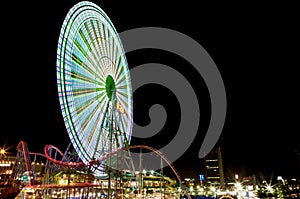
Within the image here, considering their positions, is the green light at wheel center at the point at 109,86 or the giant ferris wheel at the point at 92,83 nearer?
the giant ferris wheel at the point at 92,83

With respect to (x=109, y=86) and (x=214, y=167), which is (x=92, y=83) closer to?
(x=109, y=86)

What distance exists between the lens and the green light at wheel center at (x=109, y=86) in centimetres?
2076

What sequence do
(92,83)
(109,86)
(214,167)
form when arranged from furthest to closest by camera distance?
(214,167) < (109,86) < (92,83)

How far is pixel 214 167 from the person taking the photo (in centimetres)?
8981

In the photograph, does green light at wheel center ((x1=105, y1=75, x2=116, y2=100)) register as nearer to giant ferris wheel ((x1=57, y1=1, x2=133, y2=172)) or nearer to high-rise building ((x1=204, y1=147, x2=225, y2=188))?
giant ferris wheel ((x1=57, y1=1, x2=133, y2=172))

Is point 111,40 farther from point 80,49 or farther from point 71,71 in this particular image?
point 71,71

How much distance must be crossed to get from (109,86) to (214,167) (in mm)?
79676

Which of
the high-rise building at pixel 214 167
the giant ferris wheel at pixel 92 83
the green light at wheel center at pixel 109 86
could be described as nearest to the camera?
the giant ferris wheel at pixel 92 83

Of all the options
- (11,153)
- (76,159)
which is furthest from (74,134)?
(11,153)

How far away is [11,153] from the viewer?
4947 centimetres

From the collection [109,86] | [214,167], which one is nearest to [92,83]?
[109,86]

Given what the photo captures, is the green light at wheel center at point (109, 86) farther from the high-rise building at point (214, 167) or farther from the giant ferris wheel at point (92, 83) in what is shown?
the high-rise building at point (214, 167)

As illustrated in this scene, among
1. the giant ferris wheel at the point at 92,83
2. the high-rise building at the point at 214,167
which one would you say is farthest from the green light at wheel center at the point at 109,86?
the high-rise building at the point at 214,167

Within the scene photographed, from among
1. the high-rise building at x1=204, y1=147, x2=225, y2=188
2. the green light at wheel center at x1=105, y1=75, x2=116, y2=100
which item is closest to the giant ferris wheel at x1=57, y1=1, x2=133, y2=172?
the green light at wheel center at x1=105, y1=75, x2=116, y2=100
